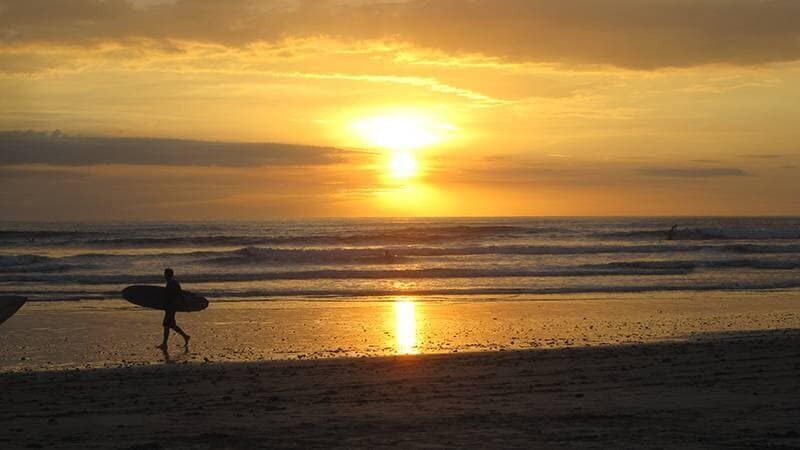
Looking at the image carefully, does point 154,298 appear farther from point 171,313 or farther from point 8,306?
point 8,306

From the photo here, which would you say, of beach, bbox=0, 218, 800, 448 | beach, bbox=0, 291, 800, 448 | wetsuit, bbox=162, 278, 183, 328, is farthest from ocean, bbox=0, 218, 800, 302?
wetsuit, bbox=162, 278, 183, 328

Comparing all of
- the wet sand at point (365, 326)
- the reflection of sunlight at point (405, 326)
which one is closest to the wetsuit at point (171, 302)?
the wet sand at point (365, 326)

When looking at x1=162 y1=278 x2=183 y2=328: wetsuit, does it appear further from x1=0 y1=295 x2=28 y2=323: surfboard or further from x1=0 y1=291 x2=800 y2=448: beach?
x1=0 y1=295 x2=28 y2=323: surfboard

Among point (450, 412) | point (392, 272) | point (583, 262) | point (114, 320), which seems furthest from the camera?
point (583, 262)

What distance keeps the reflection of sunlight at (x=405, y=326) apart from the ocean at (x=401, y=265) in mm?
2651

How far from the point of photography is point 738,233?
206 ft

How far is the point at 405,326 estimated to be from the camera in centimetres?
1725

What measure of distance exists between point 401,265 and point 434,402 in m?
29.0

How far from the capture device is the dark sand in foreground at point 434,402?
800 cm

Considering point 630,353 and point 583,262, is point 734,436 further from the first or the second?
point 583,262

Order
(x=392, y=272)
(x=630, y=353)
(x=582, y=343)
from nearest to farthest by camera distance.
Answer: (x=630, y=353) → (x=582, y=343) → (x=392, y=272)

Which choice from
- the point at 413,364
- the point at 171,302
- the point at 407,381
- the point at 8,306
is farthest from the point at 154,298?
the point at 407,381

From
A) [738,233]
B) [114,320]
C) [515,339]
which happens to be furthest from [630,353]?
[738,233]

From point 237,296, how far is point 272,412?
1635cm
